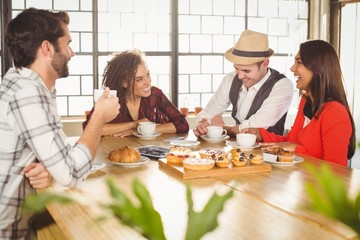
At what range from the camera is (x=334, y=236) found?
1.12m

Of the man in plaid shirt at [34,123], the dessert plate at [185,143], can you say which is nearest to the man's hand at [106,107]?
the man in plaid shirt at [34,123]

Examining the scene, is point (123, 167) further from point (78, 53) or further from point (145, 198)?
point (78, 53)

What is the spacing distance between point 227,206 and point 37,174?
664 millimetres

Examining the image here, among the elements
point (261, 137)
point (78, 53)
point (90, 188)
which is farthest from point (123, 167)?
point (78, 53)

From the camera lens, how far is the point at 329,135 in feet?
7.39

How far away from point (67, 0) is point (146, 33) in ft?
2.85

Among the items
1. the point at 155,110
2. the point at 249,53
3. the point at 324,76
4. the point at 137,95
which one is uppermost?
the point at 249,53

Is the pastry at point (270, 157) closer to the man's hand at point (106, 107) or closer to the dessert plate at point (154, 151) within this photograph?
the dessert plate at point (154, 151)

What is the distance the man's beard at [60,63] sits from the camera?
1.79m

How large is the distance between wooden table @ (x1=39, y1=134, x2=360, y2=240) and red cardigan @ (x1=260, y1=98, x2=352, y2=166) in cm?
29

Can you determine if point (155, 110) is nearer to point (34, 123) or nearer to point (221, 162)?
point (221, 162)

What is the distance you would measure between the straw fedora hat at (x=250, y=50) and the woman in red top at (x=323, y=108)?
62 cm

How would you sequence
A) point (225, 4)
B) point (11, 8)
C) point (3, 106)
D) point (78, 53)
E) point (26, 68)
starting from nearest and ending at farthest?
point (3, 106), point (26, 68), point (11, 8), point (78, 53), point (225, 4)

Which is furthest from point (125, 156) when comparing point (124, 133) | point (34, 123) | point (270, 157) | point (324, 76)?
point (324, 76)
